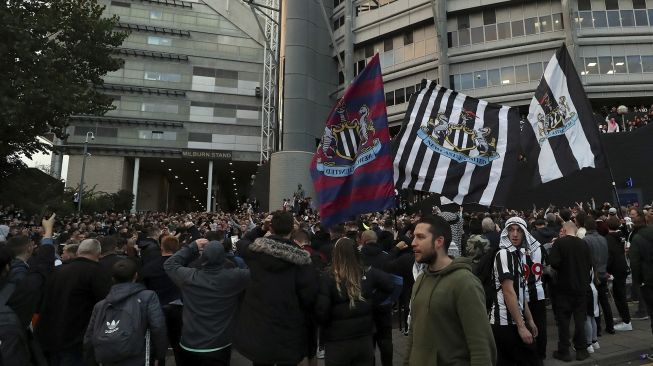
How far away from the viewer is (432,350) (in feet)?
8.63

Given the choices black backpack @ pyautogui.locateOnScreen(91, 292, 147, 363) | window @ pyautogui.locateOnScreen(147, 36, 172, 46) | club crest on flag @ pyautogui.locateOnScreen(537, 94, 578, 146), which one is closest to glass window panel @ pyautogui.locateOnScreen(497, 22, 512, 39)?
club crest on flag @ pyautogui.locateOnScreen(537, 94, 578, 146)

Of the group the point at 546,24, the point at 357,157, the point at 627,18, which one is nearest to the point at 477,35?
the point at 546,24

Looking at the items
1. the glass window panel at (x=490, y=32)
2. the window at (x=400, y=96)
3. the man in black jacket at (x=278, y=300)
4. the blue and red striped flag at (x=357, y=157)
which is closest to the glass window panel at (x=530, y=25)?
the glass window panel at (x=490, y=32)

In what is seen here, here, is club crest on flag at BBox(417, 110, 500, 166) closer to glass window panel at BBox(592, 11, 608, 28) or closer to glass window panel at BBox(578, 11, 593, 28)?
glass window panel at BBox(578, 11, 593, 28)

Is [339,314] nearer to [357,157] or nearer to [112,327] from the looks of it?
[112,327]

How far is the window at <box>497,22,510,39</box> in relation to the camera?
30.3 meters

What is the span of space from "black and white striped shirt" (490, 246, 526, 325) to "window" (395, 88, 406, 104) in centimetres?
3066

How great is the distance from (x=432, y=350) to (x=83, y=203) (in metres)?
36.2

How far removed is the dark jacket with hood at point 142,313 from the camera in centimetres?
357

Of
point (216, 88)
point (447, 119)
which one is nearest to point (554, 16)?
point (447, 119)

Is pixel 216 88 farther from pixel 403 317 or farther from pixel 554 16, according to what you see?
pixel 403 317

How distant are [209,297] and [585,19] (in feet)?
110

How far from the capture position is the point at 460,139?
281 inches

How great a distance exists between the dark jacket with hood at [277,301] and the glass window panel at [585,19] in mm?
32763
